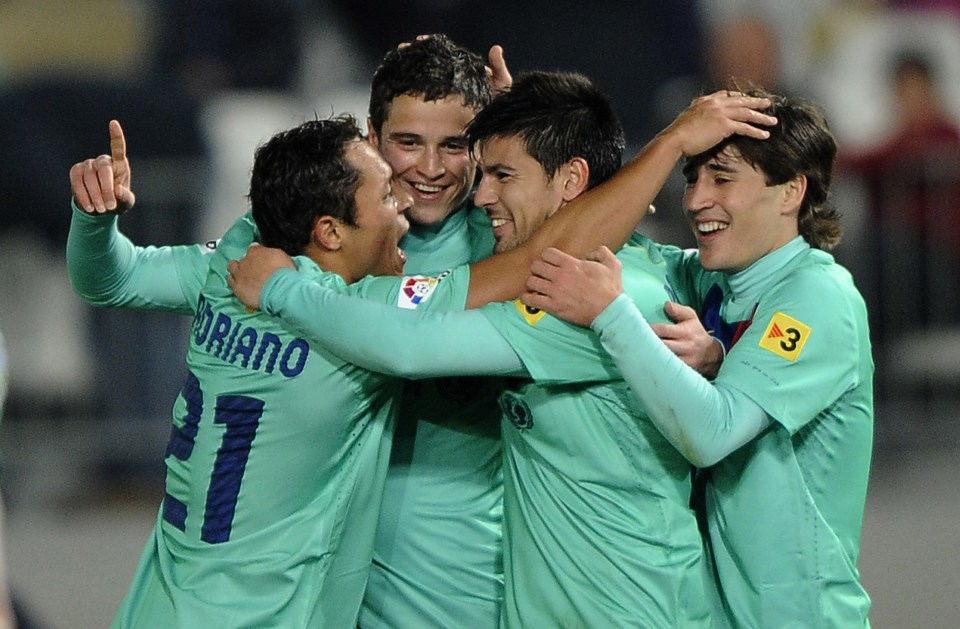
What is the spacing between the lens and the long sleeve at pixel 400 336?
312 cm

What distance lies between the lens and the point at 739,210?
334cm

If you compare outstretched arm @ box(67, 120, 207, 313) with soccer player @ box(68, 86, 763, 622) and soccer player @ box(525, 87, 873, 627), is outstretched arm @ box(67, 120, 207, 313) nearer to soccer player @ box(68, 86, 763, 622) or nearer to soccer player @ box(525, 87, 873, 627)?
soccer player @ box(68, 86, 763, 622)

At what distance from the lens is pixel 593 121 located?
3.41m

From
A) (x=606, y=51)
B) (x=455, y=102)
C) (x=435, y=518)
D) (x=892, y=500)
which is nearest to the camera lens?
(x=435, y=518)

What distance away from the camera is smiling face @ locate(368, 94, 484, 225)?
3941 mm

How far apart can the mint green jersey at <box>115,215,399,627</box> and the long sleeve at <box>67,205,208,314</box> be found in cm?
42

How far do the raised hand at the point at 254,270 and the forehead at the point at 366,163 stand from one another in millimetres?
247

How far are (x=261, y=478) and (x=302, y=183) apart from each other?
0.64m

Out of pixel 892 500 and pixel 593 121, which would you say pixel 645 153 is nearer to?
pixel 593 121

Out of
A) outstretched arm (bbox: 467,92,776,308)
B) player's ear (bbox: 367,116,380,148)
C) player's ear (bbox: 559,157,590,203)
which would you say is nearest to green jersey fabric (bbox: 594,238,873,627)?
outstretched arm (bbox: 467,92,776,308)

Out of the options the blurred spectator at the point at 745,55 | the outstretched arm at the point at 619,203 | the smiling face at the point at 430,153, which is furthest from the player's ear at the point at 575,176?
the blurred spectator at the point at 745,55

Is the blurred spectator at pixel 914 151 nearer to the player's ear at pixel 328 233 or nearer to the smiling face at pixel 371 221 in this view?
the smiling face at pixel 371 221

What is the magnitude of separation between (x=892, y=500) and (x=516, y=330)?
13.9 ft

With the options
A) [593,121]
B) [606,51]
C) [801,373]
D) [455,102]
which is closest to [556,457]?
[801,373]
